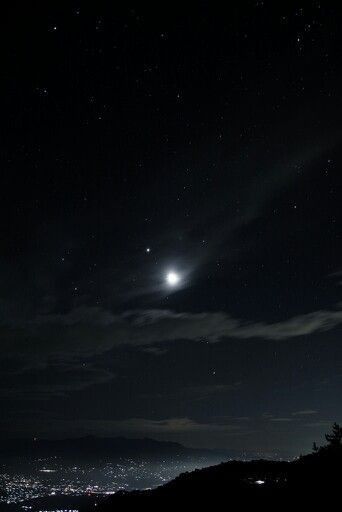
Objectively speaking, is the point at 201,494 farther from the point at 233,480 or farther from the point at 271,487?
the point at 271,487

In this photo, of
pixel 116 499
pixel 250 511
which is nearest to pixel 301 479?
pixel 250 511

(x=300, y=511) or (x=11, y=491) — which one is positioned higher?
(x=300, y=511)

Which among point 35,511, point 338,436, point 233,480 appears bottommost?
Answer: point 35,511

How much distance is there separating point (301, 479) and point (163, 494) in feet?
21.3

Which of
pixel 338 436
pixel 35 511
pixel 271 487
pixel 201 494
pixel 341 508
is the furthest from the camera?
pixel 35 511

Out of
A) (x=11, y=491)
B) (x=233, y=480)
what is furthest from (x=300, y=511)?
(x=11, y=491)

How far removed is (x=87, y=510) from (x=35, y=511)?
112m

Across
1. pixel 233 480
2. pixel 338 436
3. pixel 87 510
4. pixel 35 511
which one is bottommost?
pixel 35 511

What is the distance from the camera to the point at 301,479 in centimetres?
1365

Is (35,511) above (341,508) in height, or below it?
below

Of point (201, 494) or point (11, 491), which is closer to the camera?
point (201, 494)

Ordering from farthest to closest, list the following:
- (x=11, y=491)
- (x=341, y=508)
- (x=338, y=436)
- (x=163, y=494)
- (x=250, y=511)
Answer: (x=11, y=491)
(x=338, y=436)
(x=163, y=494)
(x=250, y=511)
(x=341, y=508)

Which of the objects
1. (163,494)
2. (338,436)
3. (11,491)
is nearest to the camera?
(163,494)

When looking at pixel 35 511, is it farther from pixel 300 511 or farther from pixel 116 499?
pixel 300 511
